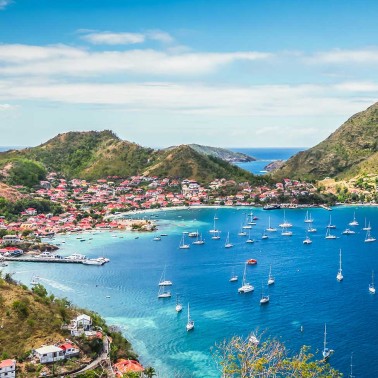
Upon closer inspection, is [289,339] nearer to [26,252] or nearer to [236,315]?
[236,315]

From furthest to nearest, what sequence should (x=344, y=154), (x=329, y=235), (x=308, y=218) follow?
1. (x=344, y=154)
2. (x=308, y=218)
3. (x=329, y=235)

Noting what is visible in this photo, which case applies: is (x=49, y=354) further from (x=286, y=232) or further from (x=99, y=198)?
(x=99, y=198)

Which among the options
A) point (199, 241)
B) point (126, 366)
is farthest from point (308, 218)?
point (126, 366)

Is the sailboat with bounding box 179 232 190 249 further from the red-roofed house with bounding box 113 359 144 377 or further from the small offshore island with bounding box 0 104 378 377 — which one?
the red-roofed house with bounding box 113 359 144 377

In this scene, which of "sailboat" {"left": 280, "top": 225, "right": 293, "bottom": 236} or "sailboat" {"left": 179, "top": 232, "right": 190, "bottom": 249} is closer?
"sailboat" {"left": 179, "top": 232, "right": 190, "bottom": 249}

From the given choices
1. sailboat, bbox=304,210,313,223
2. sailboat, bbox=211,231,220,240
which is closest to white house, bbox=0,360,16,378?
sailboat, bbox=211,231,220,240

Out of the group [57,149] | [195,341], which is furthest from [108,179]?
[195,341]

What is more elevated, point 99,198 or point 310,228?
point 99,198
